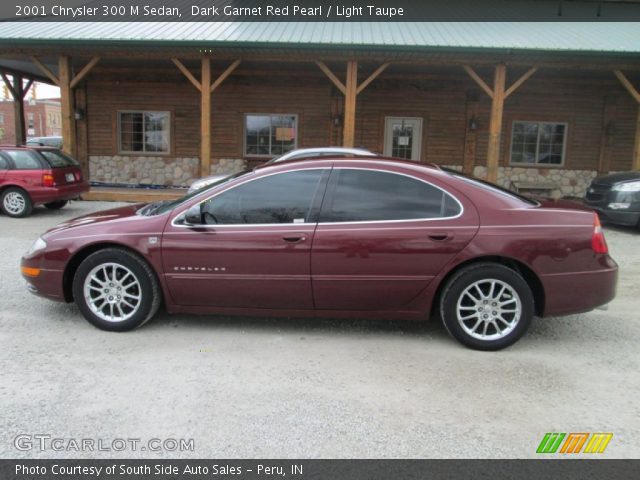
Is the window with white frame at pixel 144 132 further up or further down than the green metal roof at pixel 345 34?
further down

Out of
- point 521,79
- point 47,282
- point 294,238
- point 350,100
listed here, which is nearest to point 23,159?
point 350,100

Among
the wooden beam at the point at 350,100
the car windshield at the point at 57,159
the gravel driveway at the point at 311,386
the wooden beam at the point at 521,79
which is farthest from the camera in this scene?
the wooden beam at the point at 350,100

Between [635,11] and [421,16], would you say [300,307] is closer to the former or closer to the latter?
[421,16]

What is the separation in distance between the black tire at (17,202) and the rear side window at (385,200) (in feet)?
28.5

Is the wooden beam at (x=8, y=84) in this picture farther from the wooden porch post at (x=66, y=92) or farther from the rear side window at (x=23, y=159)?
the rear side window at (x=23, y=159)

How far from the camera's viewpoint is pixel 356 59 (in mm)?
12000

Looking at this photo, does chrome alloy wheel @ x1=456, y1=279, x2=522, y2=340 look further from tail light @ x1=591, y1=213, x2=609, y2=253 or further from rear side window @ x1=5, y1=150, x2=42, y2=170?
rear side window @ x1=5, y1=150, x2=42, y2=170

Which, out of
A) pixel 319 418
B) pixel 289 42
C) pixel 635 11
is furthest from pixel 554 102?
pixel 319 418

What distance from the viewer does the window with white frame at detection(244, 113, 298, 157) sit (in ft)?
52.1

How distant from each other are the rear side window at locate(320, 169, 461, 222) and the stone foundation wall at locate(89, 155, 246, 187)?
478 inches

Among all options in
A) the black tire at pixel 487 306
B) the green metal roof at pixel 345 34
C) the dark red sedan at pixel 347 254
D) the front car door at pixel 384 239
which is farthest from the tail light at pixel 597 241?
the green metal roof at pixel 345 34

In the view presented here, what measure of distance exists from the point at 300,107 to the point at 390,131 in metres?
2.81

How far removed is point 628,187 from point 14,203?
1195 centimetres

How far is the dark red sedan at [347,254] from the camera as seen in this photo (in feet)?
13.3
